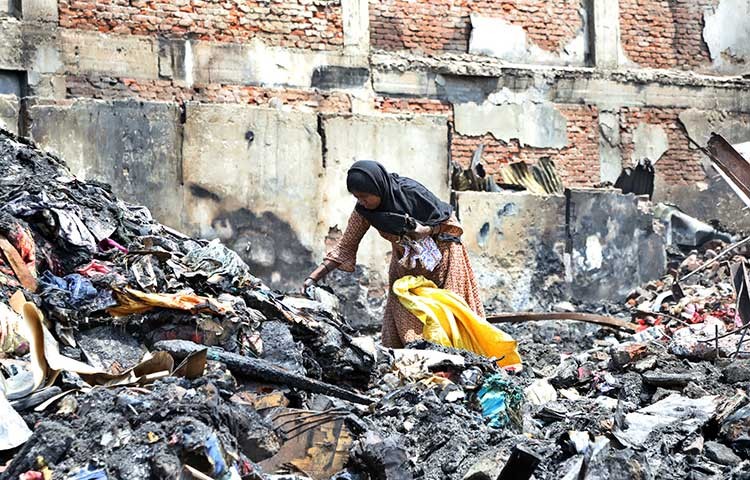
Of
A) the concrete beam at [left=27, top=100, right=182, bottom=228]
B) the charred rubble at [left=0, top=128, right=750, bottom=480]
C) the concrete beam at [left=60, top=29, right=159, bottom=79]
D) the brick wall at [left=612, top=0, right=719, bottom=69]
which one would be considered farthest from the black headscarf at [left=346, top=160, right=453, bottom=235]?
the brick wall at [left=612, top=0, right=719, bottom=69]

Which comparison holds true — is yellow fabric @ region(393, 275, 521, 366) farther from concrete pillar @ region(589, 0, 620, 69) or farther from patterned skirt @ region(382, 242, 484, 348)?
concrete pillar @ region(589, 0, 620, 69)

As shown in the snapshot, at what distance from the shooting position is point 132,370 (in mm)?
4812

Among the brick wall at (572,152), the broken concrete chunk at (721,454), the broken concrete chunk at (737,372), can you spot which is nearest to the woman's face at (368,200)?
the broken concrete chunk at (737,372)

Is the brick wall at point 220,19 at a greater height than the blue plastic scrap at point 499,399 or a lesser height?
greater

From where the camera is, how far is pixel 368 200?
717cm

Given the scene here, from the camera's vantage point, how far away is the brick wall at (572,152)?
43.2 ft

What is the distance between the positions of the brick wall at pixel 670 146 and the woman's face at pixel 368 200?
762 centimetres

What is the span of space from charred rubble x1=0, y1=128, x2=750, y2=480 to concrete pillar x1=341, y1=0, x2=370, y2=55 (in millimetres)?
5249

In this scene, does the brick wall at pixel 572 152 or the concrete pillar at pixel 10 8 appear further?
the brick wall at pixel 572 152

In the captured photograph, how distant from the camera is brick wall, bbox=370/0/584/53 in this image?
12.8m

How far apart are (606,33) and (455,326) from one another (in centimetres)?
807

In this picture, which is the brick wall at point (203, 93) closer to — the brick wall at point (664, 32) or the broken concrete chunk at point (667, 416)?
the brick wall at point (664, 32)

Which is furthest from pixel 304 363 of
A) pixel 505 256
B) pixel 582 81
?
pixel 582 81

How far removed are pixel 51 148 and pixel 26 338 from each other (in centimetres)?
432
